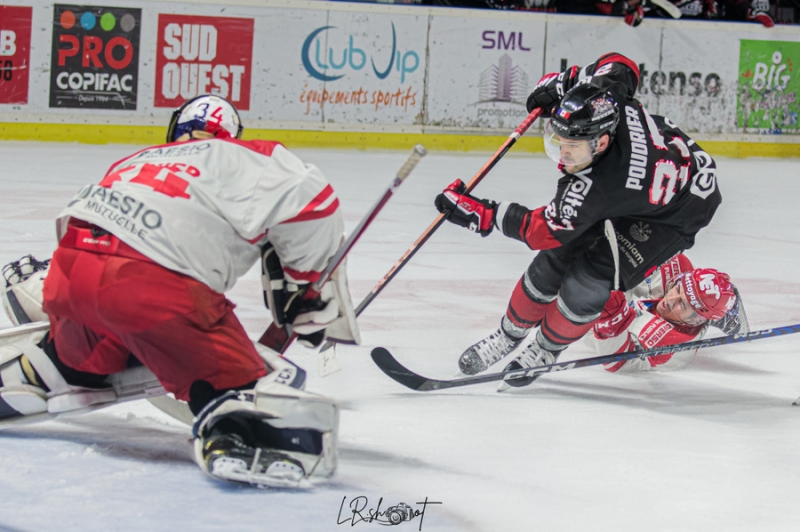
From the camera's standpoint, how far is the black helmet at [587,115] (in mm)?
2781

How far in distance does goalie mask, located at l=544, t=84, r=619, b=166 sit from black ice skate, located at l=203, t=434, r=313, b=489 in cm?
125

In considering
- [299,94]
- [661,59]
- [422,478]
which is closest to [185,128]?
[422,478]

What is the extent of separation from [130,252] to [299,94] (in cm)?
621

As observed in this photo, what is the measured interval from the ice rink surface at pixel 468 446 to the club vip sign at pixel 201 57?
336 centimetres

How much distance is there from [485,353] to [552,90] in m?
0.86

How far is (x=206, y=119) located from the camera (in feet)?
7.37

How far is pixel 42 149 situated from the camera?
7172 mm

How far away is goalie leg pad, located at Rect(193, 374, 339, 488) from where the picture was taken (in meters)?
1.98

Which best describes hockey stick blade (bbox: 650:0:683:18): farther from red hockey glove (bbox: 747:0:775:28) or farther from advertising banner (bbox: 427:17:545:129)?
advertising banner (bbox: 427:17:545:129)

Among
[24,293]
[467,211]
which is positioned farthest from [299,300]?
[467,211]

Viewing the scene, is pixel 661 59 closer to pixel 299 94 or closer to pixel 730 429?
pixel 299 94

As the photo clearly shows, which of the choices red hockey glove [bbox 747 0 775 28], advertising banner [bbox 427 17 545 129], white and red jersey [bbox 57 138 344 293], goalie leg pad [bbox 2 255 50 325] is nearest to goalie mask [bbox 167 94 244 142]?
white and red jersey [bbox 57 138 344 293]

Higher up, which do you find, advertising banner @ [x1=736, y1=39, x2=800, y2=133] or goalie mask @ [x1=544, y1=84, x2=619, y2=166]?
advertising banner @ [x1=736, y1=39, x2=800, y2=133]

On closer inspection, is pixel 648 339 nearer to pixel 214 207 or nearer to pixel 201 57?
pixel 214 207
